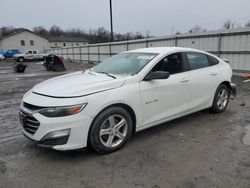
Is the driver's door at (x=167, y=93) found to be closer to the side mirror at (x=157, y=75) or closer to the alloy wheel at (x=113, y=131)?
the side mirror at (x=157, y=75)

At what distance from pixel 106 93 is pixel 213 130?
229cm

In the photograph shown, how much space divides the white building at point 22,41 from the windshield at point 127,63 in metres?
60.7

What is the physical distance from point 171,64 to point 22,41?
6337cm

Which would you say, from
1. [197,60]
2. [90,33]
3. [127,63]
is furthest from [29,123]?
[90,33]

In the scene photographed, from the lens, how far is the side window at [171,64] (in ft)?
12.7

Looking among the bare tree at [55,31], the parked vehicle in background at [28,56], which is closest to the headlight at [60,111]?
the parked vehicle in background at [28,56]

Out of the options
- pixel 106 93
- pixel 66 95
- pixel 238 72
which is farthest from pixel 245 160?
pixel 238 72

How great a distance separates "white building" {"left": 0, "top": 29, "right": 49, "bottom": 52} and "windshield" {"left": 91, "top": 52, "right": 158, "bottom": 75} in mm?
60727

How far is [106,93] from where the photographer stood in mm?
3117

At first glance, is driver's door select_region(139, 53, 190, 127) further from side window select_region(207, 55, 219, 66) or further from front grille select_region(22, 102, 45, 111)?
front grille select_region(22, 102, 45, 111)

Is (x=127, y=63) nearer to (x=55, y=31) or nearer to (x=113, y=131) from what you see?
(x=113, y=131)

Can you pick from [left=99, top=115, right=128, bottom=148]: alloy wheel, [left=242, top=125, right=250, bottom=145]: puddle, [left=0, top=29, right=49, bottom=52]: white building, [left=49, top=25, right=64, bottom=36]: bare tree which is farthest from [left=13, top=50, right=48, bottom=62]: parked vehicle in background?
[left=49, top=25, right=64, bottom=36]: bare tree

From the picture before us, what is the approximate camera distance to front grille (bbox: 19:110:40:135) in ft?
9.60

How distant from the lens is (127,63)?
407cm
